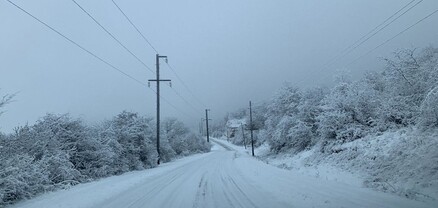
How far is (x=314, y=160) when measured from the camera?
28750 mm

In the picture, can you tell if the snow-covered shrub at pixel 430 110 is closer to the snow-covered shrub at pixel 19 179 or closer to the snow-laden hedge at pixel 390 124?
the snow-laden hedge at pixel 390 124

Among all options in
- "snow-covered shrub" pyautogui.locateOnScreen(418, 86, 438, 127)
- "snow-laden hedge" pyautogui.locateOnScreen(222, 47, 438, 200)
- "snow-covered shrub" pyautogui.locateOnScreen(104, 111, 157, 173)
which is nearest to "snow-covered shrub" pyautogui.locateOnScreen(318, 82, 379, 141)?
"snow-laden hedge" pyautogui.locateOnScreen(222, 47, 438, 200)

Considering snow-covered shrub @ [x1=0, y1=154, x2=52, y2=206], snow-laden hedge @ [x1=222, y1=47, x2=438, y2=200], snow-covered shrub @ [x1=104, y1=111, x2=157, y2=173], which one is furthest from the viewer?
snow-covered shrub @ [x1=104, y1=111, x2=157, y2=173]

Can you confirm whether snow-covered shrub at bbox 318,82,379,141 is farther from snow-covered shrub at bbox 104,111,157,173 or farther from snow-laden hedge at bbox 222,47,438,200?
snow-covered shrub at bbox 104,111,157,173

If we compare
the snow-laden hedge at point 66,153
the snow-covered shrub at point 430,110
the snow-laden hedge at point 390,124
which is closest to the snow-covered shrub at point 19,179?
the snow-laden hedge at point 66,153

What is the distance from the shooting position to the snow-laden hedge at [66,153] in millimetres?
14148

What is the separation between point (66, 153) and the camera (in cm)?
2034

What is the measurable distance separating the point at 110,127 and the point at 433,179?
22.4 metres

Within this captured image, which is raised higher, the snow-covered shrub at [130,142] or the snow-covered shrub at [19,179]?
the snow-covered shrub at [130,142]

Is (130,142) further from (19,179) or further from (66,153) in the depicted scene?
(19,179)

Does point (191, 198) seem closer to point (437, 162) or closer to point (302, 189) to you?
point (302, 189)

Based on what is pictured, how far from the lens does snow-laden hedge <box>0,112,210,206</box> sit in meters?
14.1

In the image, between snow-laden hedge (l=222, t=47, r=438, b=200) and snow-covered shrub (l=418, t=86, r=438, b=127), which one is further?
snow-covered shrub (l=418, t=86, r=438, b=127)

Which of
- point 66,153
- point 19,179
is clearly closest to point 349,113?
point 66,153
